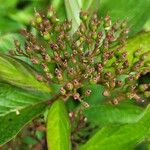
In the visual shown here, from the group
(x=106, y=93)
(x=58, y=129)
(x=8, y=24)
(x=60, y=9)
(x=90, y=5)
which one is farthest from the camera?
(x=8, y=24)

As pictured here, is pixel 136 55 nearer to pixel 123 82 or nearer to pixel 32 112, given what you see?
pixel 123 82

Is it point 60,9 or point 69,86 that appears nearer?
point 69,86

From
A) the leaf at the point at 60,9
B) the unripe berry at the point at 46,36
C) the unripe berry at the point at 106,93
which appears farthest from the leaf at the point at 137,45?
the leaf at the point at 60,9

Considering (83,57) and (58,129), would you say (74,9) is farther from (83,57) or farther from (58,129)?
(58,129)

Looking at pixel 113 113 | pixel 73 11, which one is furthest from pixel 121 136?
pixel 73 11

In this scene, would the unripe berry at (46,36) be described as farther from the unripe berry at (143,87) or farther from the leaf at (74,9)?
the unripe berry at (143,87)

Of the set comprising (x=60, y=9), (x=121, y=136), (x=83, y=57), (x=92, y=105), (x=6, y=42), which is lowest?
(x=121, y=136)

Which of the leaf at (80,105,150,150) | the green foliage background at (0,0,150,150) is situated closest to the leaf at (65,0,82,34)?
the green foliage background at (0,0,150,150)

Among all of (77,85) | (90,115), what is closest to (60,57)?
(77,85)
